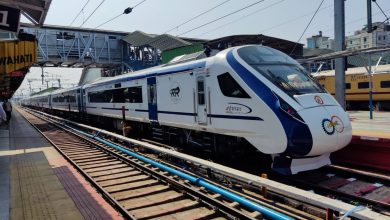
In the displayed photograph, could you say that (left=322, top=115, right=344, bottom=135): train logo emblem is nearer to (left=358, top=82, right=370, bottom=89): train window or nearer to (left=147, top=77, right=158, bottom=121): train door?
(left=147, top=77, right=158, bottom=121): train door

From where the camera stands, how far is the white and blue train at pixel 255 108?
25.1 ft

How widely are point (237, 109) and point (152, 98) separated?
5303mm

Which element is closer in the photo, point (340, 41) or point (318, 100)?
point (318, 100)

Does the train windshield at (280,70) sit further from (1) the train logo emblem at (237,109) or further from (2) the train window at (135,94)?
(2) the train window at (135,94)

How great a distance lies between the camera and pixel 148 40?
36250mm

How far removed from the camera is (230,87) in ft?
29.3

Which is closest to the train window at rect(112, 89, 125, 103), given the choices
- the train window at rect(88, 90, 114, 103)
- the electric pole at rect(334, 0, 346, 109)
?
the train window at rect(88, 90, 114, 103)

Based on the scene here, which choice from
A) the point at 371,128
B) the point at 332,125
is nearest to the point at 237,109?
the point at 332,125

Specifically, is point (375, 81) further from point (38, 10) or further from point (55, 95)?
point (55, 95)

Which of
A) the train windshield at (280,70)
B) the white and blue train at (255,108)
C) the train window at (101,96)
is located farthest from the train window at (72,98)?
the train windshield at (280,70)

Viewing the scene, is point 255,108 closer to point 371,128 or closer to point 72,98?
point 371,128

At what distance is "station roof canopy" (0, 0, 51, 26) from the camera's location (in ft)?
32.3

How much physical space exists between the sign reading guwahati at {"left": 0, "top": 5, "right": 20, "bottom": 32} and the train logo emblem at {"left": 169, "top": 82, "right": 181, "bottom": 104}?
186 inches

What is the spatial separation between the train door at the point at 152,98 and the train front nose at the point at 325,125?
249 inches
